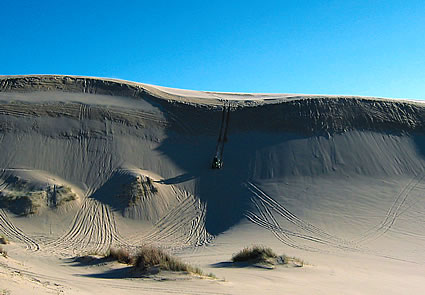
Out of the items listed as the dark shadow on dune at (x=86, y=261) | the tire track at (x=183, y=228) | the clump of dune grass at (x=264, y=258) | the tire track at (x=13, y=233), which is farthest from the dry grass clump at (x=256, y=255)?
the tire track at (x=13, y=233)

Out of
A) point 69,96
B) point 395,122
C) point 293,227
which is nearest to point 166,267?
point 293,227

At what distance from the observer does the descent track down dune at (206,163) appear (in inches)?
629

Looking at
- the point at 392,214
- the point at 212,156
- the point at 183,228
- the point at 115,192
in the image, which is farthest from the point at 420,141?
the point at 115,192

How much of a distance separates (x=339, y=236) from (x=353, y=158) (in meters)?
6.64

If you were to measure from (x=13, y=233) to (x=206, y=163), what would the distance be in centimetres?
937

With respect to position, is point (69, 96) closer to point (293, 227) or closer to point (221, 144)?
point (221, 144)

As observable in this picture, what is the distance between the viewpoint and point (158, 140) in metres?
21.5

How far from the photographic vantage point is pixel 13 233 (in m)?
15.0

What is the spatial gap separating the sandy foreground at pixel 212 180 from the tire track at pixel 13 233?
0.07m

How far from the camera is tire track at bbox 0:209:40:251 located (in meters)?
13.9

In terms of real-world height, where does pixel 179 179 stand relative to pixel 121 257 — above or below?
above

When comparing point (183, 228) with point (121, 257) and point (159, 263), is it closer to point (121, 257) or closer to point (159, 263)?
point (121, 257)

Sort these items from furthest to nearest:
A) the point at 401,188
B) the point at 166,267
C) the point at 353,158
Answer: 1. the point at 353,158
2. the point at 401,188
3. the point at 166,267

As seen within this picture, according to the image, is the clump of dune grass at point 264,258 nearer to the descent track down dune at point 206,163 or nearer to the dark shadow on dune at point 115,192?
the descent track down dune at point 206,163
